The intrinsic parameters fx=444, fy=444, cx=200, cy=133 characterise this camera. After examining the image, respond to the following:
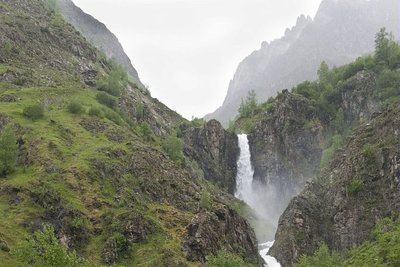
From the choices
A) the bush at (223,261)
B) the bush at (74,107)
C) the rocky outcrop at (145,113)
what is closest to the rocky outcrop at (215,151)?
the rocky outcrop at (145,113)

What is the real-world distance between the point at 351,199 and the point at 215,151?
197 feet

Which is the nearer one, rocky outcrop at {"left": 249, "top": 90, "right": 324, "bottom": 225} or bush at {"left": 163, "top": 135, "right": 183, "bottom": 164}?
bush at {"left": 163, "top": 135, "right": 183, "bottom": 164}

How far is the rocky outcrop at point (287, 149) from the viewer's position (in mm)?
138000

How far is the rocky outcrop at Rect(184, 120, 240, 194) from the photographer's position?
430ft

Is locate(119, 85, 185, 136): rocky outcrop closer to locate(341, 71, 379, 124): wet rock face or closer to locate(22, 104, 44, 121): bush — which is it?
locate(22, 104, 44, 121): bush

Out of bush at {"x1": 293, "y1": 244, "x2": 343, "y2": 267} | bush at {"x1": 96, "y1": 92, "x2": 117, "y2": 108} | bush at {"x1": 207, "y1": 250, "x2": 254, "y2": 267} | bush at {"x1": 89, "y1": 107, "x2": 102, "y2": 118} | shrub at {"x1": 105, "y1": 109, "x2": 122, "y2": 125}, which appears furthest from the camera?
bush at {"x1": 96, "y1": 92, "x2": 117, "y2": 108}

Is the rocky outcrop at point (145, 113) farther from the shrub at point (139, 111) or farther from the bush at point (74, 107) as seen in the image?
the bush at point (74, 107)

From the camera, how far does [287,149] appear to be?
142 m

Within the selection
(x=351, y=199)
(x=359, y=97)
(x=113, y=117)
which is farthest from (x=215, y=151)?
(x=351, y=199)

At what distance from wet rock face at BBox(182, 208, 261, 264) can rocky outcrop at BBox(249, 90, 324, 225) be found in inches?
2563

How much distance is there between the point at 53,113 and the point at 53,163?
870 inches

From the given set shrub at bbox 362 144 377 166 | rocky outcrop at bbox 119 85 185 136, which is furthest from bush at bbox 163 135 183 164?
shrub at bbox 362 144 377 166

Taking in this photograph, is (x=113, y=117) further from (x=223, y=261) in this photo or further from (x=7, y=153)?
(x=223, y=261)

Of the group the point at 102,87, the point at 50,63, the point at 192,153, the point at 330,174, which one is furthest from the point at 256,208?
the point at 50,63
